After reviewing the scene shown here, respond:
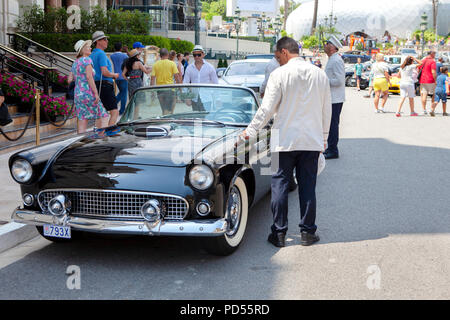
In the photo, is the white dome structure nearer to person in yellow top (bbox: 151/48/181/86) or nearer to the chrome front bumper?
person in yellow top (bbox: 151/48/181/86)

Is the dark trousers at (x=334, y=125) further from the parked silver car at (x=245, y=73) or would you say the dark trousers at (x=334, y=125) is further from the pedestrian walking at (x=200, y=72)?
the parked silver car at (x=245, y=73)

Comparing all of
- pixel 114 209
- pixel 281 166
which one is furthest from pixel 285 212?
pixel 114 209

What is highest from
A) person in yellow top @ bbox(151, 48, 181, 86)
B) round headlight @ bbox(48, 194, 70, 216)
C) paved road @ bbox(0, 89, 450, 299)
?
person in yellow top @ bbox(151, 48, 181, 86)

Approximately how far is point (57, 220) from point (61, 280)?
48 centimetres

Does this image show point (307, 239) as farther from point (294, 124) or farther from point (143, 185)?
point (143, 185)

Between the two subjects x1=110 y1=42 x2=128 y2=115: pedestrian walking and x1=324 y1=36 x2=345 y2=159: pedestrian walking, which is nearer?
x1=324 y1=36 x2=345 y2=159: pedestrian walking

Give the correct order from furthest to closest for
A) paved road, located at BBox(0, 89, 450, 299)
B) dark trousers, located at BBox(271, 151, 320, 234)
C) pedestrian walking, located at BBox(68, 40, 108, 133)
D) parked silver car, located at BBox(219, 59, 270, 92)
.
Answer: parked silver car, located at BBox(219, 59, 270, 92), pedestrian walking, located at BBox(68, 40, 108, 133), dark trousers, located at BBox(271, 151, 320, 234), paved road, located at BBox(0, 89, 450, 299)

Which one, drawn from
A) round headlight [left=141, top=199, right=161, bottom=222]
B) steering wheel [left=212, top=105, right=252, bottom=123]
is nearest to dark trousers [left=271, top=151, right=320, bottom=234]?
steering wheel [left=212, top=105, right=252, bottom=123]

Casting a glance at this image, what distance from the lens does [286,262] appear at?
4.75m

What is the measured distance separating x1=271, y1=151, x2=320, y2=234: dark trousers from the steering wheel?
1.07 meters

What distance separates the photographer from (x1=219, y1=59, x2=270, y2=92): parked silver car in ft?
53.4

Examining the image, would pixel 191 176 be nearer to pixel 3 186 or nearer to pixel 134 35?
pixel 3 186

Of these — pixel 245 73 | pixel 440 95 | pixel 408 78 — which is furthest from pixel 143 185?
pixel 440 95
